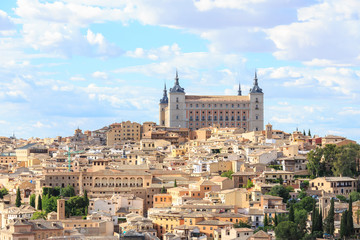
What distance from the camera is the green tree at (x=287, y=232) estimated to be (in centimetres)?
5434

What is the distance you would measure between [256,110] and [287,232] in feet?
223

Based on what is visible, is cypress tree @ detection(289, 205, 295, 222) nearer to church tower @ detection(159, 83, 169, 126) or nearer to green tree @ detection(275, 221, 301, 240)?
green tree @ detection(275, 221, 301, 240)

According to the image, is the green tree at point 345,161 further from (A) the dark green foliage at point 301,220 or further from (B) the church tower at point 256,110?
(B) the church tower at point 256,110

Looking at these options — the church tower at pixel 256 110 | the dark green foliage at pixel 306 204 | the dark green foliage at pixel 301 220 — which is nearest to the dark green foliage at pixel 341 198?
the dark green foliage at pixel 306 204

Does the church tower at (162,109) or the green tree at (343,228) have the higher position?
the church tower at (162,109)

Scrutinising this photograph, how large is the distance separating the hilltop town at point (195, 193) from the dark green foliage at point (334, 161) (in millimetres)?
78

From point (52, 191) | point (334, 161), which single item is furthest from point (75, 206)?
point (334, 161)

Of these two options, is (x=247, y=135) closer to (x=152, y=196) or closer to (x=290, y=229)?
(x=152, y=196)

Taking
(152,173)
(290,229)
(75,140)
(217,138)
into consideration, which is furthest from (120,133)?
(290,229)

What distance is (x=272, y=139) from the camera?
294ft

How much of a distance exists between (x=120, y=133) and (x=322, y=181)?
53.6 m

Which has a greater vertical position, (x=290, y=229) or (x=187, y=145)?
(x=187, y=145)

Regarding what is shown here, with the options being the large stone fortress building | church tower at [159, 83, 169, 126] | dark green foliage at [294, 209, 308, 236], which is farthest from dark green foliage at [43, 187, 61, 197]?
church tower at [159, 83, 169, 126]

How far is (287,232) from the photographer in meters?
54.5
